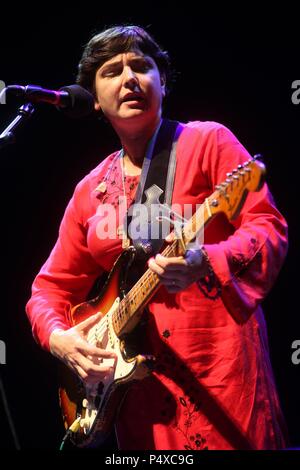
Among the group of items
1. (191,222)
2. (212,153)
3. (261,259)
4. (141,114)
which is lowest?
(261,259)

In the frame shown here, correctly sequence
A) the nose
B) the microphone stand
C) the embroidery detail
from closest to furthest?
the embroidery detail
the microphone stand
the nose

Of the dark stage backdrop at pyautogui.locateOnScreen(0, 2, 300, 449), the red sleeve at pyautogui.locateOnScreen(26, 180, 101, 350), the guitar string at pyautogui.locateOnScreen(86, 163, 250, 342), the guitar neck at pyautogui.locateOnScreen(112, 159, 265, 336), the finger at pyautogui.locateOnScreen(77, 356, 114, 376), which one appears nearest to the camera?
the guitar neck at pyautogui.locateOnScreen(112, 159, 265, 336)

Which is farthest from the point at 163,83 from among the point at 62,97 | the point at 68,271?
the point at 68,271

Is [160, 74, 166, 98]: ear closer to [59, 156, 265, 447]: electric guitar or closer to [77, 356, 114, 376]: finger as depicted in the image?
[59, 156, 265, 447]: electric guitar

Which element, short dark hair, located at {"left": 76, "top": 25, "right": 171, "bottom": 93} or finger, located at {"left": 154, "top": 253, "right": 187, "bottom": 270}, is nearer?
finger, located at {"left": 154, "top": 253, "right": 187, "bottom": 270}

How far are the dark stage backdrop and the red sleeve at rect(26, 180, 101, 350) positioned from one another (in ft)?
2.37

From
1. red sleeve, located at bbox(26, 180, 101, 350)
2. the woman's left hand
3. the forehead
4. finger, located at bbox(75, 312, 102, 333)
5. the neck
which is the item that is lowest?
finger, located at bbox(75, 312, 102, 333)

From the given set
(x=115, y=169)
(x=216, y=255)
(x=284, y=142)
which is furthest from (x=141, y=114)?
(x=284, y=142)

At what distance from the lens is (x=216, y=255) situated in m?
1.40

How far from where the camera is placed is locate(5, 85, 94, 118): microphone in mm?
1773

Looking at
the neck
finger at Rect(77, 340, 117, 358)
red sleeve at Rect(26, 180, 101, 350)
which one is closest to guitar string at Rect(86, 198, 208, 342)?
finger at Rect(77, 340, 117, 358)

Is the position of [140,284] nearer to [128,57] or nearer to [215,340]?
[215,340]
